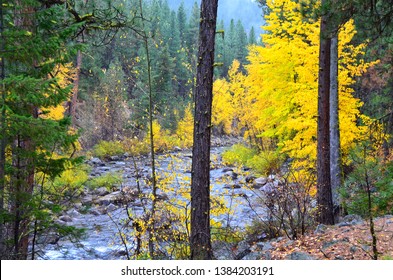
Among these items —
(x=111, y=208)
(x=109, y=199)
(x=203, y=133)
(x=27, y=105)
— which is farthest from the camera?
(x=109, y=199)

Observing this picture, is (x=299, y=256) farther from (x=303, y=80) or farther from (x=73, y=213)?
(x=73, y=213)

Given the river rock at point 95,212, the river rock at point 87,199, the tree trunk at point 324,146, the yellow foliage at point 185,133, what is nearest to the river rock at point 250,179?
the yellow foliage at point 185,133

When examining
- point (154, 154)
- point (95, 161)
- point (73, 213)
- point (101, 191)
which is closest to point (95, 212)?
point (73, 213)

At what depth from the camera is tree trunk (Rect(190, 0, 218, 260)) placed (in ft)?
17.9

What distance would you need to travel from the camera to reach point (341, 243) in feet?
18.5

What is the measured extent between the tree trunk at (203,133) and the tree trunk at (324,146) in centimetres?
340

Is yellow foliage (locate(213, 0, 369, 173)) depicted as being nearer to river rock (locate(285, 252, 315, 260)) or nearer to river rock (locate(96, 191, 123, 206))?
river rock (locate(285, 252, 315, 260))

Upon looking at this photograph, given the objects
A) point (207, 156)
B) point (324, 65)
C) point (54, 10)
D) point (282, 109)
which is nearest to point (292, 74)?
point (282, 109)

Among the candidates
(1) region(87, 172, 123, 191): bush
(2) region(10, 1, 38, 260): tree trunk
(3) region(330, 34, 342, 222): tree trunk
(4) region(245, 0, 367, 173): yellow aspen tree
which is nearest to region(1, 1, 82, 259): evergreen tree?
(2) region(10, 1, 38, 260): tree trunk

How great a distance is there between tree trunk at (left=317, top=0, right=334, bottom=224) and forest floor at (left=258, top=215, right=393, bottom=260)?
3.22 ft

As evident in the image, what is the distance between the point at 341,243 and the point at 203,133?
2.70 m

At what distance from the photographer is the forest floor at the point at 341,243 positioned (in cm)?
514

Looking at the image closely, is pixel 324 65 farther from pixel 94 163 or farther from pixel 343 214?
pixel 94 163

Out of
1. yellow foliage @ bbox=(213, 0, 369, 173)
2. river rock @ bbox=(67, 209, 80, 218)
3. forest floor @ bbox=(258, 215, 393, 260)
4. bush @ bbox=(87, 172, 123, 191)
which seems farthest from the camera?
bush @ bbox=(87, 172, 123, 191)
